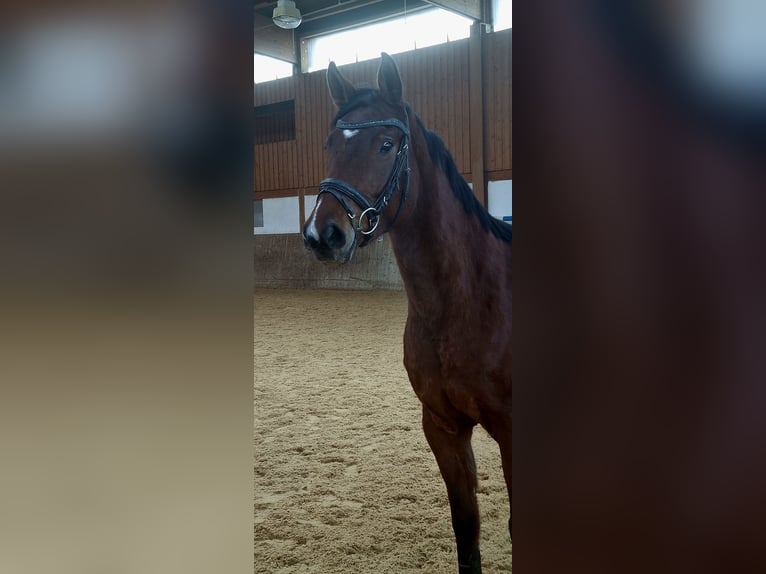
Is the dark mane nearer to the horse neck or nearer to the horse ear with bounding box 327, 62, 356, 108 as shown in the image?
the horse neck

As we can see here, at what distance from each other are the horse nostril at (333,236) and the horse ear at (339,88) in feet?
1.47

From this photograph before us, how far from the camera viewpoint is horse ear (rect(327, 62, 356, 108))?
6.26ft

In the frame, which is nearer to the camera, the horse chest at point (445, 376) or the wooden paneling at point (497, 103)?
the horse chest at point (445, 376)

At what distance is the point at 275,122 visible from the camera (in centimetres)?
1296

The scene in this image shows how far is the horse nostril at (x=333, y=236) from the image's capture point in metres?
1.75

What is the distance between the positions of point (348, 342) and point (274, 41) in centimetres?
924

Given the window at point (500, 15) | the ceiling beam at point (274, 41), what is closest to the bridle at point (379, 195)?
the window at point (500, 15)

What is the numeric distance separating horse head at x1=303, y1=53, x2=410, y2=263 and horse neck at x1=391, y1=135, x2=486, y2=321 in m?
0.06

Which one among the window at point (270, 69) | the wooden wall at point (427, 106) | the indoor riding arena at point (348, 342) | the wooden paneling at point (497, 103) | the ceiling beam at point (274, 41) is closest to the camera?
the indoor riding arena at point (348, 342)

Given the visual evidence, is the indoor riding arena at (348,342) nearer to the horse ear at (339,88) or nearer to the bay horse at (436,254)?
the bay horse at (436,254)

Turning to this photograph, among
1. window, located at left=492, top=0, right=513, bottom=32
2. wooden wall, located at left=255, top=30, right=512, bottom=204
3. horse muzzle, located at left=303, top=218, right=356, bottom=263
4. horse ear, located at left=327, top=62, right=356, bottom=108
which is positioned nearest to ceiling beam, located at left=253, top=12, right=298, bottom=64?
wooden wall, located at left=255, top=30, right=512, bottom=204
